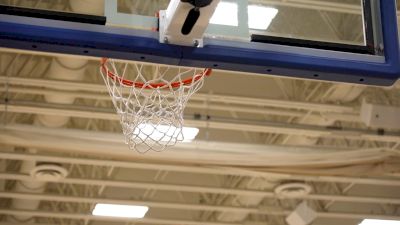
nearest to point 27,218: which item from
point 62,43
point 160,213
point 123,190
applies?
point 123,190

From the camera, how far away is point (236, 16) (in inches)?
143

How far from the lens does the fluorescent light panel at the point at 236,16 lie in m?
3.58

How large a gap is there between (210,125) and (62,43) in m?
4.17

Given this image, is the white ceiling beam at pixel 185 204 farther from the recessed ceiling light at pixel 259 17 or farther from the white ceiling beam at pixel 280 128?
the recessed ceiling light at pixel 259 17

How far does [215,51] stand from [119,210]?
6.05 metres

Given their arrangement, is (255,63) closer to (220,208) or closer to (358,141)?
(358,141)

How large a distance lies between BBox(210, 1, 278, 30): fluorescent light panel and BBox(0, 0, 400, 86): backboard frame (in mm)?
101

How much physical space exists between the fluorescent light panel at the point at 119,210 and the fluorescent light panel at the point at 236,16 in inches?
231

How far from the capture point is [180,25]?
3453 mm

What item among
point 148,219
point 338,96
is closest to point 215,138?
point 148,219

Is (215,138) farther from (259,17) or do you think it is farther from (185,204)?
(259,17)

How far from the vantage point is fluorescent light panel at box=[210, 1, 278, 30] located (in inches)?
141

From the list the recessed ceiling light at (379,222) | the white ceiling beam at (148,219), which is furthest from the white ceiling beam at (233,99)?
the recessed ceiling light at (379,222)

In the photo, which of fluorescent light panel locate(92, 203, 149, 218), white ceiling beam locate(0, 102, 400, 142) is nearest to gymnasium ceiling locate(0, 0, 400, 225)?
white ceiling beam locate(0, 102, 400, 142)
